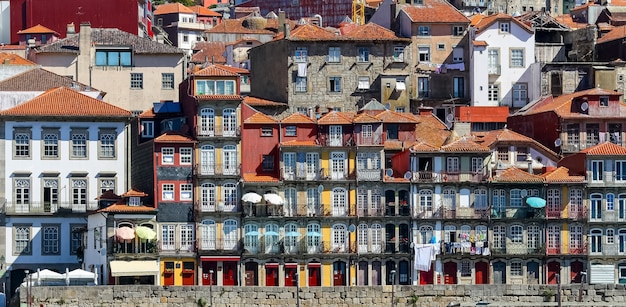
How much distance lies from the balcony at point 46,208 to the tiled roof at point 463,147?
17589 mm

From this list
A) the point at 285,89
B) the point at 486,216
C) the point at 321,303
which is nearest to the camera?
the point at 321,303

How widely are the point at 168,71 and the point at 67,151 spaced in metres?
16.0

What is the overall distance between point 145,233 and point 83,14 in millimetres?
36907

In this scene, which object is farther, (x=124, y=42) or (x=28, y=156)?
(x=124, y=42)

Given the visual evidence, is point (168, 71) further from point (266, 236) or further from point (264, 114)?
point (266, 236)

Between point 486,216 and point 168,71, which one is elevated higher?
point 168,71

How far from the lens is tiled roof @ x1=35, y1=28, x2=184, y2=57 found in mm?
117750

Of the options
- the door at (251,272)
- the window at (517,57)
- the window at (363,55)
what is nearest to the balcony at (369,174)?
the door at (251,272)

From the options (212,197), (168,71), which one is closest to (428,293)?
(212,197)

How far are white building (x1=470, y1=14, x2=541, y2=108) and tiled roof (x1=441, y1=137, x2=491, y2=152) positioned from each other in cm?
1502

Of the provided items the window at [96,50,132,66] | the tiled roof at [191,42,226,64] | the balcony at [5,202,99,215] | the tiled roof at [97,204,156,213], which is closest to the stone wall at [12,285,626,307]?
the tiled roof at [97,204,156,213]

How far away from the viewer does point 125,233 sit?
9656cm

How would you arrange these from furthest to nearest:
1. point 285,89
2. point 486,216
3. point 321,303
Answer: point 285,89 < point 486,216 < point 321,303

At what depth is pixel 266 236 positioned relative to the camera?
324 ft
